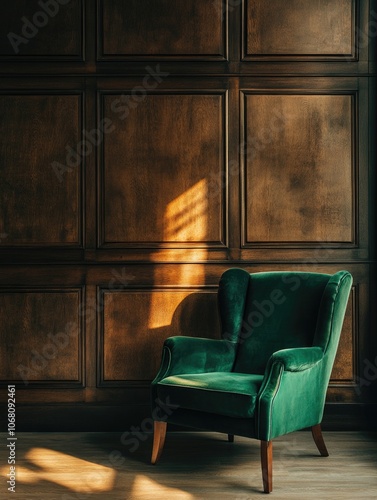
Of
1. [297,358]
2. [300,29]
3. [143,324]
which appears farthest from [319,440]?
[300,29]

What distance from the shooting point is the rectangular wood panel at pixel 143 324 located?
382 cm

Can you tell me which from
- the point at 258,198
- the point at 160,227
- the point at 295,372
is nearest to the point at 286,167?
the point at 258,198

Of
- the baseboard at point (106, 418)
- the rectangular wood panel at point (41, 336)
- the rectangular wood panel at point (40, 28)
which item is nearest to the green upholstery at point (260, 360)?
the baseboard at point (106, 418)

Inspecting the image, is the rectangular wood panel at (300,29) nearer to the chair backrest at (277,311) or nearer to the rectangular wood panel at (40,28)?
the rectangular wood panel at (40,28)

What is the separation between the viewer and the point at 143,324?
3.82 metres

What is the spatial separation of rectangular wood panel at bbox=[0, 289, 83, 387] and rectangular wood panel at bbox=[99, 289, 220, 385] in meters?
0.18

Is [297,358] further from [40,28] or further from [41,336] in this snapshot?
[40,28]

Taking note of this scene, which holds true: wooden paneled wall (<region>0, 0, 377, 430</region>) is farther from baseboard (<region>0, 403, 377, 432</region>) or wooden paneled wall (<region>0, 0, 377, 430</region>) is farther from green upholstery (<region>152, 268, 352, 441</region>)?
green upholstery (<region>152, 268, 352, 441</region>)

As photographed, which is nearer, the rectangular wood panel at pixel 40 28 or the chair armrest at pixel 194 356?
Result: the chair armrest at pixel 194 356

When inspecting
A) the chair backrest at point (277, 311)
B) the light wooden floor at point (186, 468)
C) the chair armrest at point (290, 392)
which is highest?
the chair backrest at point (277, 311)

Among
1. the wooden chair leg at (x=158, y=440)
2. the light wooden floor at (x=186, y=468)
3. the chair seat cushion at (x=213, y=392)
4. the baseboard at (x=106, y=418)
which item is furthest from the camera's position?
the baseboard at (x=106, y=418)

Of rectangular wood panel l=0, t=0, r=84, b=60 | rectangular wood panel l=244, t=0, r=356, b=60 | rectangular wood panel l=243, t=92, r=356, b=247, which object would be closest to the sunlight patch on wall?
rectangular wood panel l=243, t=92, r=356, b=247

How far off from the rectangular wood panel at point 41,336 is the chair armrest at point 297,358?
137cm

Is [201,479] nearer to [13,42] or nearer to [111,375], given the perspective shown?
[111,375]
